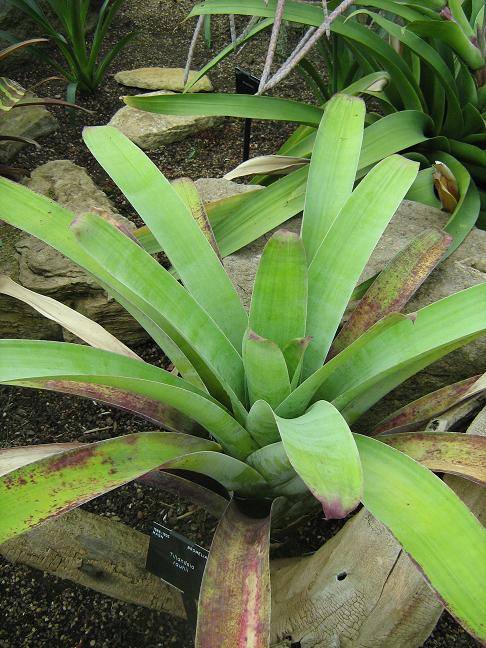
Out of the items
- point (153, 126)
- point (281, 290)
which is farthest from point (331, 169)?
point (153, 126)

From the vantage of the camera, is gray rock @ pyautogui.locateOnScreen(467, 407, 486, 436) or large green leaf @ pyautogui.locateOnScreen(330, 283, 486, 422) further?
gray rock @ pyautogui.locateOnScreen(467, 407, 486, 436)

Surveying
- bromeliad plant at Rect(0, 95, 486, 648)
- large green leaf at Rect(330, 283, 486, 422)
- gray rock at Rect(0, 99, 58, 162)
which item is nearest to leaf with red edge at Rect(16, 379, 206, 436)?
bromeliad plant at Rect(0, 95, 486, 648)

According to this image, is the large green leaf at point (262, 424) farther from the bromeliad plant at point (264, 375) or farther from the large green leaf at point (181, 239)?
the large green leaf at point (181, 239)

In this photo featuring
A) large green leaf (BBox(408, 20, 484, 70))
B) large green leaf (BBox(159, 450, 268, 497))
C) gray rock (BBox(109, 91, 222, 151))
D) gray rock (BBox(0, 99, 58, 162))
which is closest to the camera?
large green leaf (BBox(159, 450, 268, 497))

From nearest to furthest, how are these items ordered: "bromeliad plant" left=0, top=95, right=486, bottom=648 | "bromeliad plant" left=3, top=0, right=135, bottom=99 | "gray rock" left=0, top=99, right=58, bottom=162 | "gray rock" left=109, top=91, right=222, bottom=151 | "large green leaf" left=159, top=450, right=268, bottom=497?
"bromeliad plant" left=0, top=95, right=486, bottom=648, "large green leaf" left=159, top=450, right=268, bottom=497, "gray rock" left=0, top=99, right=58, bottom=162, "gray rock" left=109, top=91, right=222, bottom=151, "bromeliad plant" left=3, top=0, right=135, bottom=99

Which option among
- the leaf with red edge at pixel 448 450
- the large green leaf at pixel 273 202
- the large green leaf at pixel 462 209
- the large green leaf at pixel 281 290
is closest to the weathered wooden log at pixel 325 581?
the leaf with red edge at pixel 448 450

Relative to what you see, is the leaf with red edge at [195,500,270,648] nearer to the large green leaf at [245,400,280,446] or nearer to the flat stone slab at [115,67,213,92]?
the large green leaf at [245,400,280,446]
